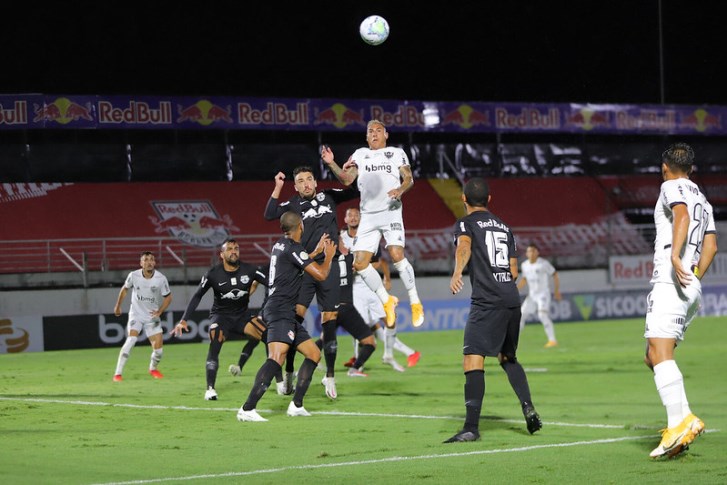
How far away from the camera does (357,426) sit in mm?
11758

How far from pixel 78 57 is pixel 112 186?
5.26 meters

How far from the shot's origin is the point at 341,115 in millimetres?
38438

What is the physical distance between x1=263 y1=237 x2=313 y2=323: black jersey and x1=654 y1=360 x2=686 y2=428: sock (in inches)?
171

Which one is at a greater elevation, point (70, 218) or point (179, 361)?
point (70, 218)

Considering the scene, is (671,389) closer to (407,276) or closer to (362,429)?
(362,429)

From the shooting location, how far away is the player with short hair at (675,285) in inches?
352

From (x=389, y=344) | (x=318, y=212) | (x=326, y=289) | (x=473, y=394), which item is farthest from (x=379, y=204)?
(x=389, y=344)

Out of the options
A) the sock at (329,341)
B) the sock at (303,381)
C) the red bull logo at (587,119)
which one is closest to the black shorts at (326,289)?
the sock at (329,341)

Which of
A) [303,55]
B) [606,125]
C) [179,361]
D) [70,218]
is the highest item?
[303,55]

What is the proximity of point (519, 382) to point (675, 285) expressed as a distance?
1.97 meters

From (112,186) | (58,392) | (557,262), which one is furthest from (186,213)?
(58,392)

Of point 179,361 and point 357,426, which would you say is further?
point 179,361

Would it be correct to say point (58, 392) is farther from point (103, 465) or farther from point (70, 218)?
point (70, 218)

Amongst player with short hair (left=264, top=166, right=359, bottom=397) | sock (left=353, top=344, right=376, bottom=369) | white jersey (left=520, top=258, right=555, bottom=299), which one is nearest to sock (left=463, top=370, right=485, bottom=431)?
player with short hair (left=264, top=166, right=359, bottom=397)
